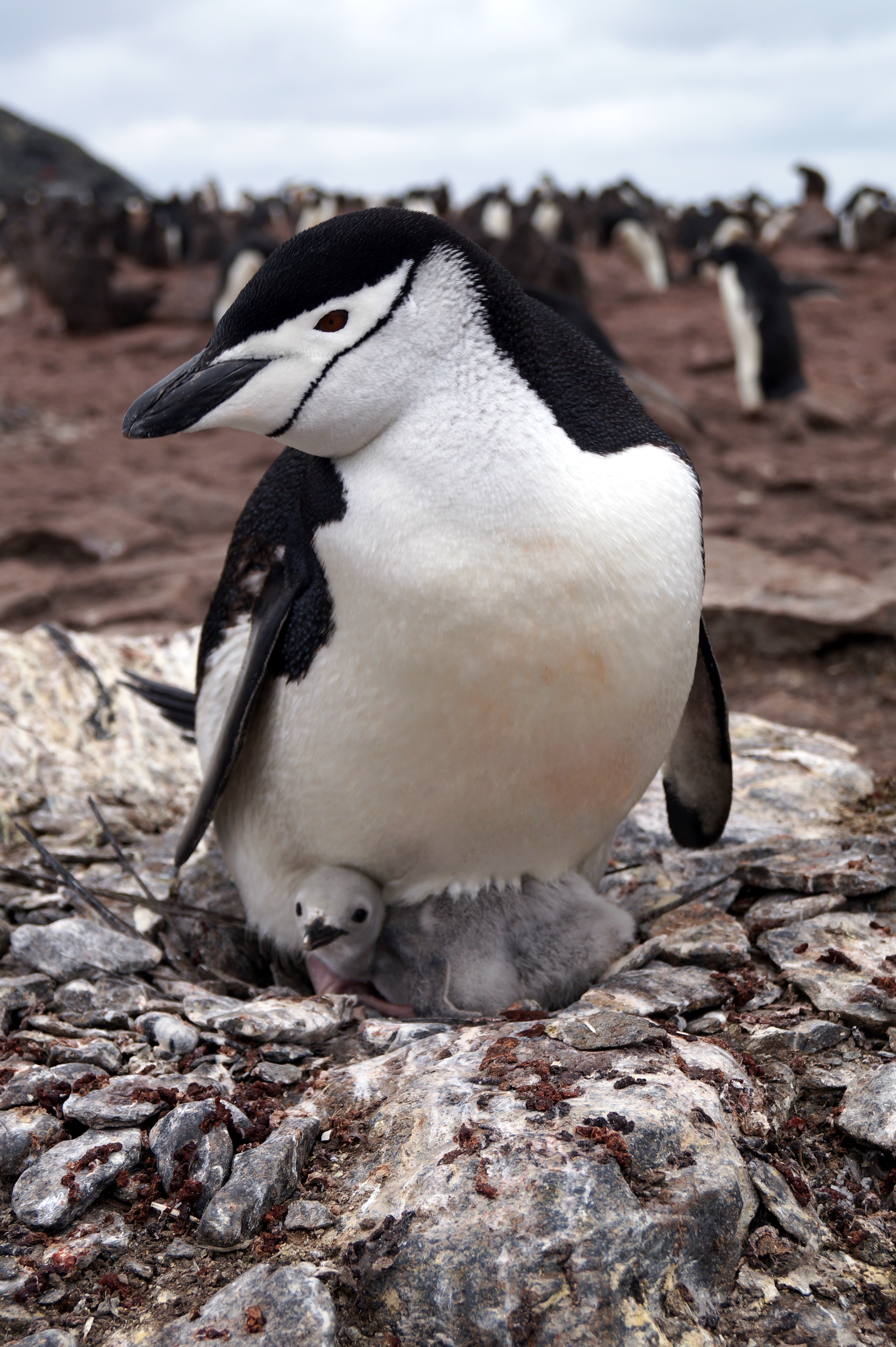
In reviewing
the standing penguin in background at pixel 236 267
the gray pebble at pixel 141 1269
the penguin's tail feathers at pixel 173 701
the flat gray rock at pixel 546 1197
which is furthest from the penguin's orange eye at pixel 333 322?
the standing penguin in background at pixel 236 267

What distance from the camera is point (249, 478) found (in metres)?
8.20

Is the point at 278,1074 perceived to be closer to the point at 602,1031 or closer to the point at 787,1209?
the point at 602,1031

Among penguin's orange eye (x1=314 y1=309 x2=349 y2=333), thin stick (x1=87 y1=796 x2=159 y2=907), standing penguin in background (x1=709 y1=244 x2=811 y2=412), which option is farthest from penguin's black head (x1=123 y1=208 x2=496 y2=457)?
standing penguin in background (x1=709 y1=244 x2=811 y2=412)

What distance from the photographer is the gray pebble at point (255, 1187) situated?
1663 mm

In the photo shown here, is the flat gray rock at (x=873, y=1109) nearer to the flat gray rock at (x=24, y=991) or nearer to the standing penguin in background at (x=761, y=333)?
the flat gray rock at (x=24, y=991)

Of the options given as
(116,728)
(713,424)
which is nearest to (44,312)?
(713,424)

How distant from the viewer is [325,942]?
2424 mm

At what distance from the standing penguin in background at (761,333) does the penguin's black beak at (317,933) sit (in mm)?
7918

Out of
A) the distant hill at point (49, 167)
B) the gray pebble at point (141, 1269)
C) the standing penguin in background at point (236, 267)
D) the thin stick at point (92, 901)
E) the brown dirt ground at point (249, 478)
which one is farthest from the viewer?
the distant hill at point (49, 167)

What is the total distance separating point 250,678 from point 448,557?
25.3 inches

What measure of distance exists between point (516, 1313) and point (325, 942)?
102 cm

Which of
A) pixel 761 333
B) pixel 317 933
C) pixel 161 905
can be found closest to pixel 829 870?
pixel 317 933

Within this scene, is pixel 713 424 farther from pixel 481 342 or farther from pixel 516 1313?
pixel 516 1313

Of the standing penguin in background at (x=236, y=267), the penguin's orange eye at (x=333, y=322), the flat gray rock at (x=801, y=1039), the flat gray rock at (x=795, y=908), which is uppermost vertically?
the penguin's orange eye at (x=333, y=322)
